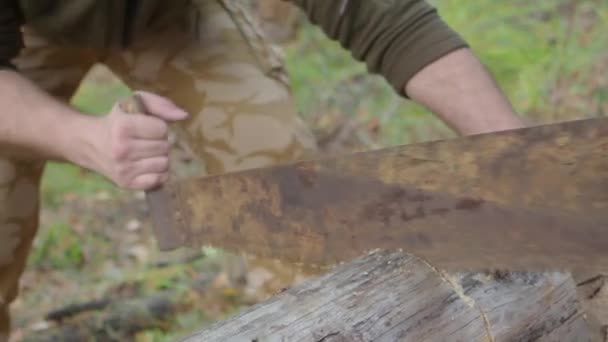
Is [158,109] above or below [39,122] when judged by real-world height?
above

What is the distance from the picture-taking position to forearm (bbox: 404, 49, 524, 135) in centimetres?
207

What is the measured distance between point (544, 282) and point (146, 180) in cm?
83

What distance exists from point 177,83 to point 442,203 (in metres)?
1.27

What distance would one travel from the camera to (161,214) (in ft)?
6.56

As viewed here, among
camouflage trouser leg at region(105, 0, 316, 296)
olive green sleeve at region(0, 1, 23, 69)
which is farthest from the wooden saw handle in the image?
camouflage trouser leg at region(105, 0, 316, 296)

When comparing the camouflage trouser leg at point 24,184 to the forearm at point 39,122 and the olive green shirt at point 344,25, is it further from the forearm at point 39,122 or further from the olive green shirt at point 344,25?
the forearm at point 39,122

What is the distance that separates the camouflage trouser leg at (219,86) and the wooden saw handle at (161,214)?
574 millimetres

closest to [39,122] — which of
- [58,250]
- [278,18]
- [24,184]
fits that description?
[24,184]

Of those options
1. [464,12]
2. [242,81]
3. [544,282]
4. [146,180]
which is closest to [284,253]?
[146,180]

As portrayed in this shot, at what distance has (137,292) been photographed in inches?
147

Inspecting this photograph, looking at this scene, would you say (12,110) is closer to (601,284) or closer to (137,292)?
(601,284)

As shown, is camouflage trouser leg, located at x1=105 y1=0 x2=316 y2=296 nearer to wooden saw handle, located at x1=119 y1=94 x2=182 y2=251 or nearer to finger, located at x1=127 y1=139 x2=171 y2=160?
wooden saw handle, located at x1=119 y1=94 x2=182 y2=251

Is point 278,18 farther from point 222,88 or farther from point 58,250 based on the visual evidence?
point 222,88

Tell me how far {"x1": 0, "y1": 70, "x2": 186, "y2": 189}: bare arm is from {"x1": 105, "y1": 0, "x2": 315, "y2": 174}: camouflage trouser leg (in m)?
0.55
